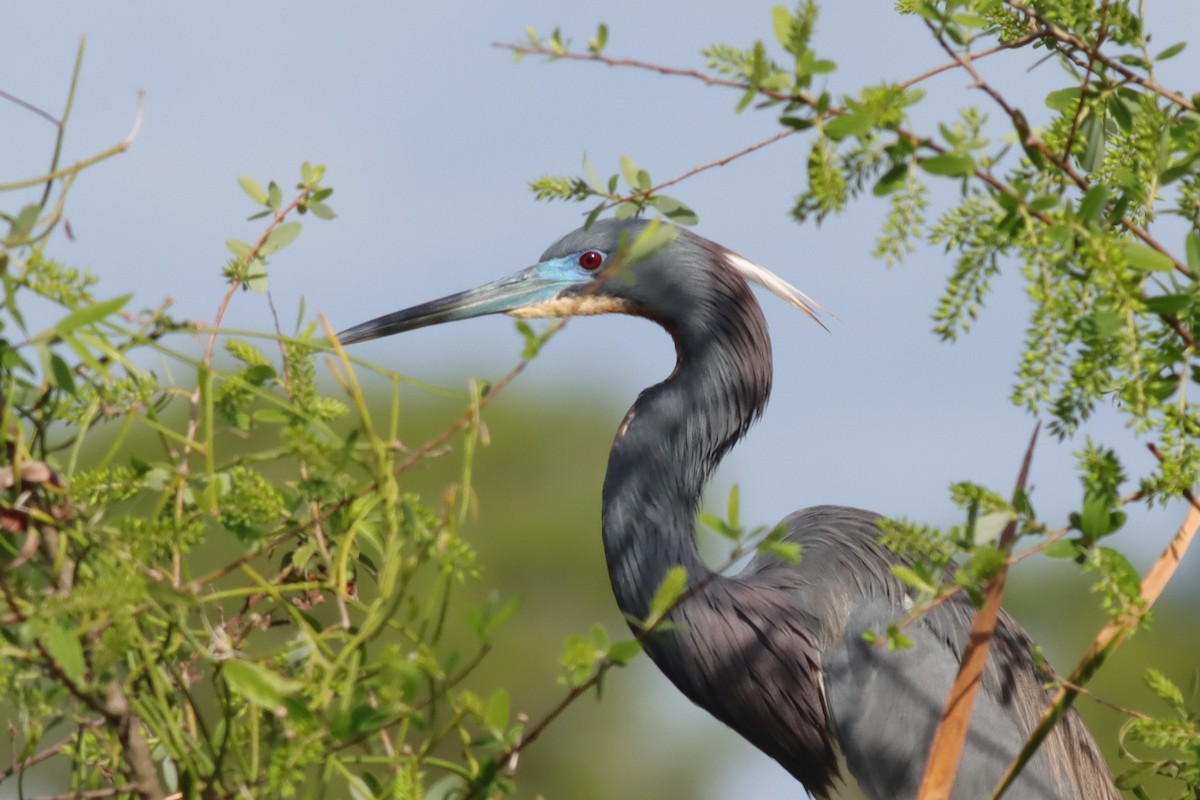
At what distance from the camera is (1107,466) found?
171cm

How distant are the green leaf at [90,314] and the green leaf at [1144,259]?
3.85 ft

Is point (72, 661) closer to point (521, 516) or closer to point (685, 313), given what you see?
point (685, 313)

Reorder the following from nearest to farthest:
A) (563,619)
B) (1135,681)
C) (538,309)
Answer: (538,309) → (1135,681) → (563,619)

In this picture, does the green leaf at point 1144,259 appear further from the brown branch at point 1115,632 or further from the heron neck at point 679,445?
the heron neck at point 679,445

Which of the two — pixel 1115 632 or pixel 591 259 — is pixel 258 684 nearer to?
pixel 1115 632

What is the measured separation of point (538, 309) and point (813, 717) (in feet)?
4.82

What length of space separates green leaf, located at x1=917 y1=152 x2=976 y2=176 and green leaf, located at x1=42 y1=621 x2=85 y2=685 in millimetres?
1142

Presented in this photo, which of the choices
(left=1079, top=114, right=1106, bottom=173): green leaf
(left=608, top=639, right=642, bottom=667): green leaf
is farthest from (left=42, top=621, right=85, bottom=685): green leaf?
(left=1079, top=114, right=1106, bottom=173): green leaf

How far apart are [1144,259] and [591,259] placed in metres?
2.75

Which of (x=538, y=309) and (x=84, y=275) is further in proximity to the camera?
(x=538, y=309)

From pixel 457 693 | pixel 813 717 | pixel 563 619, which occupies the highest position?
pixel 457 693

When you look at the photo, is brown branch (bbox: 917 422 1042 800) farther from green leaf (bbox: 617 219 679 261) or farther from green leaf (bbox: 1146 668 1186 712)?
green leaf (bbox: 617 219 679 261)

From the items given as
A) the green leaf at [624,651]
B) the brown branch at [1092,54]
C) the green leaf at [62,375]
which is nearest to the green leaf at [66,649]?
the green leaf at [62,375]

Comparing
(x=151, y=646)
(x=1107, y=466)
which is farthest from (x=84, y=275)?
(x=1107, y=466)
